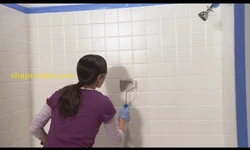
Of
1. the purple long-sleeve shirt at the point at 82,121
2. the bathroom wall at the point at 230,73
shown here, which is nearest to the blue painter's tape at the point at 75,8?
the bathroom wall at the point at 230,73

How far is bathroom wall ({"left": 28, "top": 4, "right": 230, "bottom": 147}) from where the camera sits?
149 cm

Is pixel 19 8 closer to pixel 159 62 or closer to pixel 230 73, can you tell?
pixel 159 62

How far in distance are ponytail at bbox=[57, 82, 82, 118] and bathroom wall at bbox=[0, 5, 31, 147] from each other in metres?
0.54

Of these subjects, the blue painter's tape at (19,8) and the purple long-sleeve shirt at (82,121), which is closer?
the purple long-sleeve shirt at (82,121)

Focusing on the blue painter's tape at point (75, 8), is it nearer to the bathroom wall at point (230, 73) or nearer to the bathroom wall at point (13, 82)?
the bathroom wall at point (13, 82)

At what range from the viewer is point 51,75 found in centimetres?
165

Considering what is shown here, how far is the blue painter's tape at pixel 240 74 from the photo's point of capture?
0.93 meters

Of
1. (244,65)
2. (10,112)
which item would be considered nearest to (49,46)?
(10,112)

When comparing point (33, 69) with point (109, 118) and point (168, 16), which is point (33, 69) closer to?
point (109, 118)

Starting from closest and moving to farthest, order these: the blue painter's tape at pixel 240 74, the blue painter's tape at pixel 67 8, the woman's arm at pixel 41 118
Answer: the blue painter's tape at pixel 240 74 → the woman's arm at pixel 41 118 → the blue painter's tape at pixel 67 8

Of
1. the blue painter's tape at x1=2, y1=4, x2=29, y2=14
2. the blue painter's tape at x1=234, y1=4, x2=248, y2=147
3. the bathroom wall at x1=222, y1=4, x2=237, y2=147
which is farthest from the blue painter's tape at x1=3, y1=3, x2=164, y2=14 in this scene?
the blue painter's tape at x1=234, y1=4, x2=248, y2=147

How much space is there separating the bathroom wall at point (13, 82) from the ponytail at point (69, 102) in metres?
0.54

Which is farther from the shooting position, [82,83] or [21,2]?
[21,2]

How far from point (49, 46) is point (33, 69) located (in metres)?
0.19
